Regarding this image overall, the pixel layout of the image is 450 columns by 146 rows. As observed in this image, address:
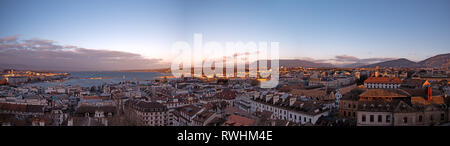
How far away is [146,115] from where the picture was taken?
37.3 feet

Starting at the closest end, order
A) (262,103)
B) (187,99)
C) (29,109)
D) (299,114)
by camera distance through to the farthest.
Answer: (299,114)
(262,103)
(29,109)
(187,99)
